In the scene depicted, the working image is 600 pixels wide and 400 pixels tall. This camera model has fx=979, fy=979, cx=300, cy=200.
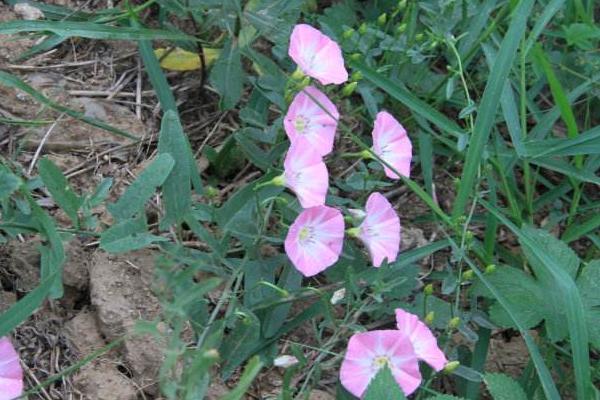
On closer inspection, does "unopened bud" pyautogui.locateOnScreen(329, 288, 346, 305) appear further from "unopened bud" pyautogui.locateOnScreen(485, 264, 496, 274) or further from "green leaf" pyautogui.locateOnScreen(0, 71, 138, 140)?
"green leaf" pyautogui.locateOnScreen(0, 71, 138, 140)

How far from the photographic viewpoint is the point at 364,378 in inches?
68.4

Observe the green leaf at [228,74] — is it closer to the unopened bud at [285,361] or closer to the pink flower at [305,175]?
the pink flower at [305,175]

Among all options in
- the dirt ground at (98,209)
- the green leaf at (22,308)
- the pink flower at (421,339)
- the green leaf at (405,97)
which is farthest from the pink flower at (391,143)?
the green leaf at (22,308)

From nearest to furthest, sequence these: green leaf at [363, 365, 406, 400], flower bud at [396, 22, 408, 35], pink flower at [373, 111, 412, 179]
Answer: green leaf at [363, 365, 406, 400], pink flower at [373, 111, 412, 179], flower bud at [396, 22, 408, 35]

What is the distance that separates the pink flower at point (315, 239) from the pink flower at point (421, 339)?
6.5 inches

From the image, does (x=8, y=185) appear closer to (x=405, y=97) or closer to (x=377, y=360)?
(x=377, y=360)

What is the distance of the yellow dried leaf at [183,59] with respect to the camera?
2248mm

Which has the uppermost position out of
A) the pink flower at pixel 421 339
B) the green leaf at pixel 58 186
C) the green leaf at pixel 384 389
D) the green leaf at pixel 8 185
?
the green leaf at pixel 8 185

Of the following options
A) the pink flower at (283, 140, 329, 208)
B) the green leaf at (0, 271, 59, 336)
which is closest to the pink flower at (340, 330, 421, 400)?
the pink flower at (283, 140, 329, 208)

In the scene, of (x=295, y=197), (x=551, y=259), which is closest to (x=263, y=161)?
(x=295, y=197)

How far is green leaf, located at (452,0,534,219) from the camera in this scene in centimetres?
197

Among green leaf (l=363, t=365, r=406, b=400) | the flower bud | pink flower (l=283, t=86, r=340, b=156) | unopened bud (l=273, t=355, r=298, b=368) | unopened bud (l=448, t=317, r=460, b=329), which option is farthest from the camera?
the flower bud

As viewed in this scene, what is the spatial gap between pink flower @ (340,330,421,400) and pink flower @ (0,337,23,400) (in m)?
0.55

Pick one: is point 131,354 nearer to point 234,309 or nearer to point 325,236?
point 234,309
